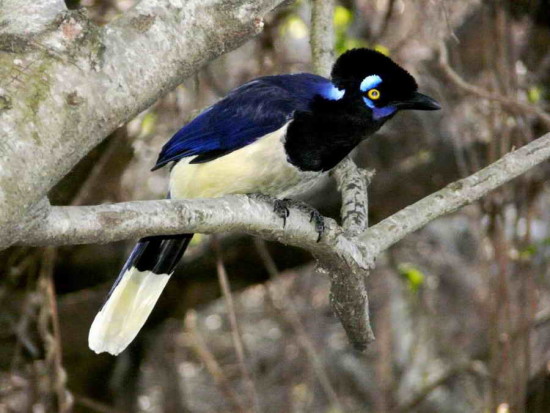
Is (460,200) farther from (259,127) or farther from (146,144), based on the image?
(146,144)

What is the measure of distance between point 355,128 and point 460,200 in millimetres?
608

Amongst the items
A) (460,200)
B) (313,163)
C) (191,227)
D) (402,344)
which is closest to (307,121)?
(313,163)

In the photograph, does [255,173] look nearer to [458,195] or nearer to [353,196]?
[353,196]

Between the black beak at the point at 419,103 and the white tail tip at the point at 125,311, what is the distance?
115cm

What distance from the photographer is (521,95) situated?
17.0ft

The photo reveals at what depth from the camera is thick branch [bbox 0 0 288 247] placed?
6.30 feet

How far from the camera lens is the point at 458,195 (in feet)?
9.46

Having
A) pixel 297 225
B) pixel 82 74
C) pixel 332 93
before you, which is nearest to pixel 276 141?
pixel 332 93

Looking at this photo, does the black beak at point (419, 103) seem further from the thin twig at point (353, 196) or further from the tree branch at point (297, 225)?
the tree branch at point (297, 225)

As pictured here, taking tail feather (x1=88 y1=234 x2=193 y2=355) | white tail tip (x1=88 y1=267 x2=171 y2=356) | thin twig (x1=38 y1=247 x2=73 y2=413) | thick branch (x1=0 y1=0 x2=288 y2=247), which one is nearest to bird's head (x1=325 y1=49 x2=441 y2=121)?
tail feather (x1=88 y1=234 x2=193 y2=355)

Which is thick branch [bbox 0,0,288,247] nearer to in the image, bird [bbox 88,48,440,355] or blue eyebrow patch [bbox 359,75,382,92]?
bird [bbox 88,48,440,355]

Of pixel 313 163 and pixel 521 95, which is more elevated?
pixel 521 95

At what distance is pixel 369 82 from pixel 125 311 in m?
1.27

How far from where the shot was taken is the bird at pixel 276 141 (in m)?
3.30
